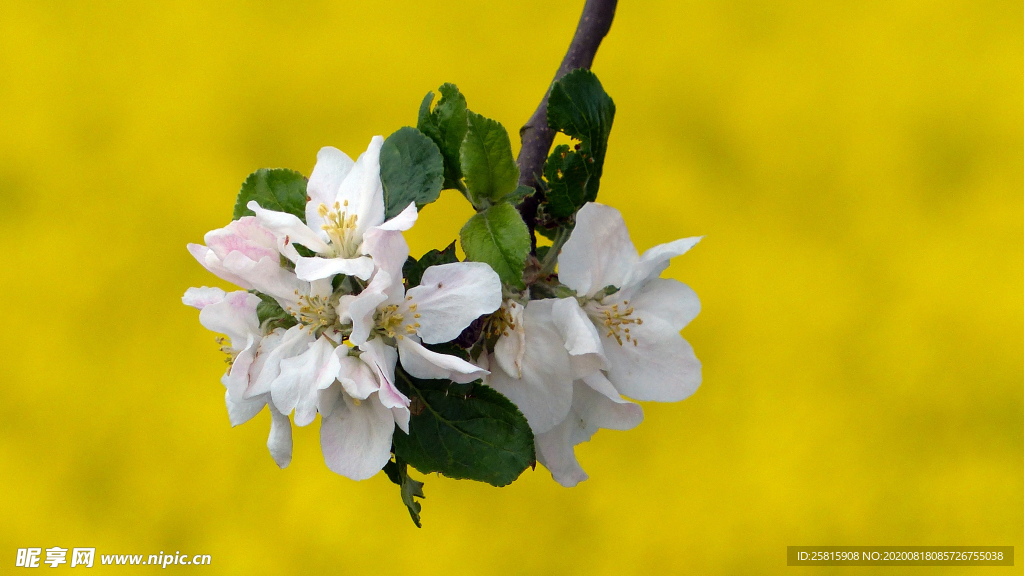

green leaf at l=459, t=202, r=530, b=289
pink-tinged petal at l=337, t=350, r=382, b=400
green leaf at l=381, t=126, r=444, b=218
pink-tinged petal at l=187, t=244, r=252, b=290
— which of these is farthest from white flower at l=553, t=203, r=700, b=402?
pink-tinged petal at l=187, t=244, r=252, b=290

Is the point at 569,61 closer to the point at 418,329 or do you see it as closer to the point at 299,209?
the point at 299,209

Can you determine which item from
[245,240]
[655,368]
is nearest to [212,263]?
[245,240]

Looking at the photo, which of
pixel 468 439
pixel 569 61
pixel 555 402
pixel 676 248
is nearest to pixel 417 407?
pixel 468 439

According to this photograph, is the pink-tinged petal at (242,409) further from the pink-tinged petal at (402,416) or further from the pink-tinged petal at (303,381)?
the pink-tinged petal at (402,416)

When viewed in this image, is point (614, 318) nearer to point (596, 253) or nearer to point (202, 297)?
point (596, 253)

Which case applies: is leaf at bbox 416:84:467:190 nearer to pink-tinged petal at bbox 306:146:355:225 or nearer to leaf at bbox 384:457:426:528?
pink-tinged petal at bbox 306:146:355:225
